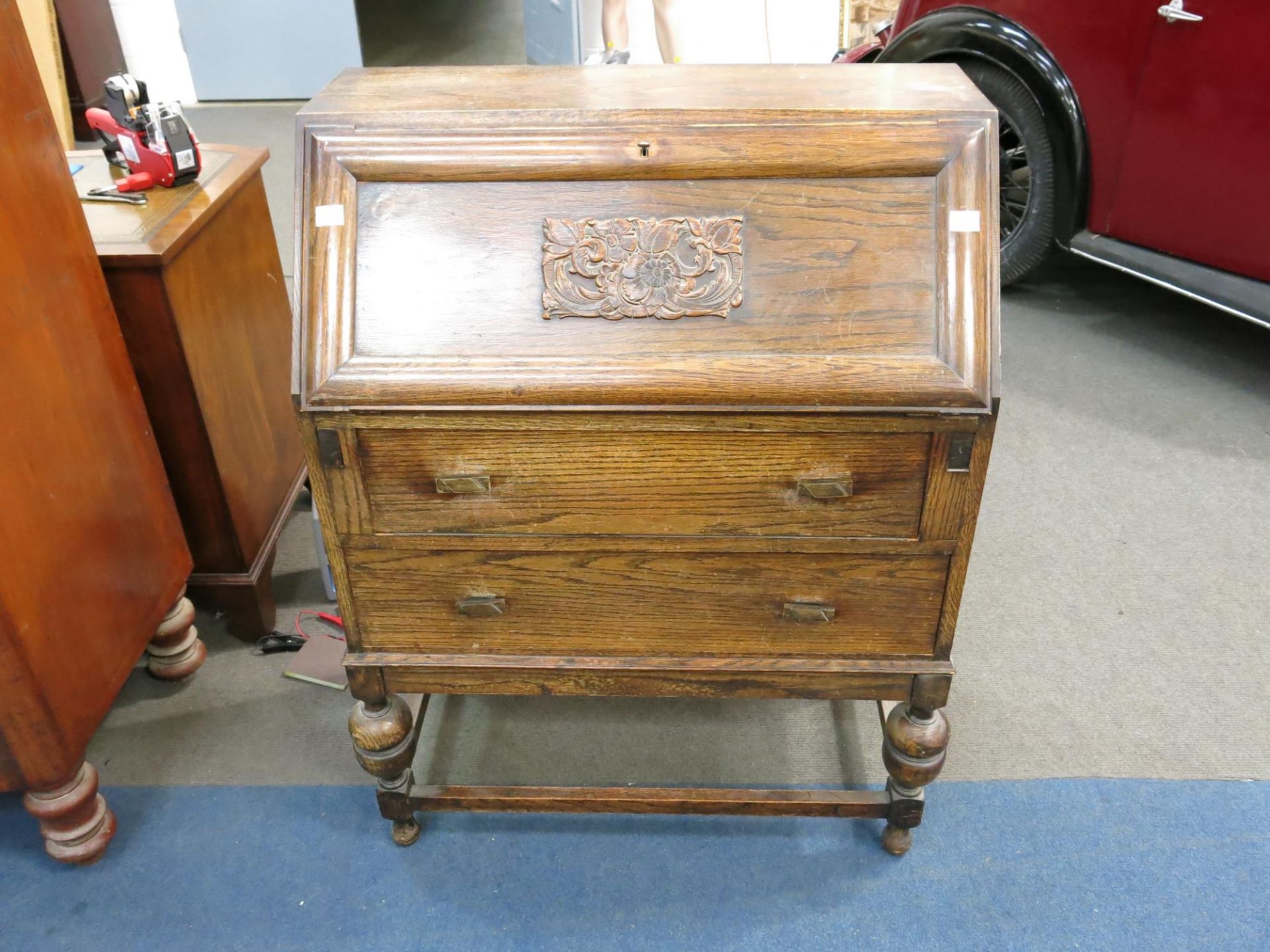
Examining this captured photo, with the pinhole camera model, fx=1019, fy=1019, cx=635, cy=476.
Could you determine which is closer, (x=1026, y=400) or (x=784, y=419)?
(x=784, y=419)

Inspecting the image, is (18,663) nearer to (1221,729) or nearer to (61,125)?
(1221,729)

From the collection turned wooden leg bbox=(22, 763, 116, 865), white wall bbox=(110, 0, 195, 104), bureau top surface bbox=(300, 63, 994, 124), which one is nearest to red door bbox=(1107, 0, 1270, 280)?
bureau top surface bbox=(300, 63, 994, 124)

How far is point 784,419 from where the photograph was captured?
134 centimetres

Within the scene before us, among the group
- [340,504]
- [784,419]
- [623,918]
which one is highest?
[784,419]

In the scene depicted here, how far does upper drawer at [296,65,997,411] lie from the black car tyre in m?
2.12

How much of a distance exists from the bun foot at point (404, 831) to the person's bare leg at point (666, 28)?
12.6ft

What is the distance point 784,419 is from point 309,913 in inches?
45.0

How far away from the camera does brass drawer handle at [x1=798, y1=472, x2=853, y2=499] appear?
138 centimetres

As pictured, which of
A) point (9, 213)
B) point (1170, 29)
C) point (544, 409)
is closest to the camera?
point (544, 409)

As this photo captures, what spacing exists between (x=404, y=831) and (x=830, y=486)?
3.25ft

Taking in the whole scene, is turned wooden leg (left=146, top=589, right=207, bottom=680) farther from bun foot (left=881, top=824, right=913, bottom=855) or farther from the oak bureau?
bun foot (left=881, top=824, right=913, bottom=855)

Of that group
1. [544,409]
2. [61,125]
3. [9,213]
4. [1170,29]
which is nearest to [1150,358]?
[1170,29]

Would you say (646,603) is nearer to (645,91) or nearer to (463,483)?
(463,483)

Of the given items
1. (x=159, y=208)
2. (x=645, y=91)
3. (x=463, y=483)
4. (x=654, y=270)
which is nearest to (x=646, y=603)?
(x=463, y=483)
